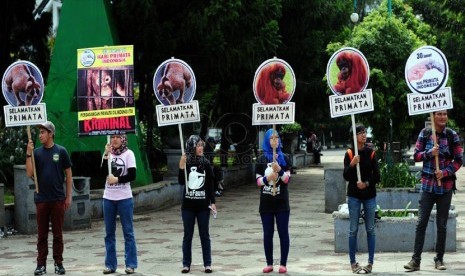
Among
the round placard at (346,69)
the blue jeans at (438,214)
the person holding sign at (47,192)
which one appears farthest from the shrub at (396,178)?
the person holding sign at (47,192)

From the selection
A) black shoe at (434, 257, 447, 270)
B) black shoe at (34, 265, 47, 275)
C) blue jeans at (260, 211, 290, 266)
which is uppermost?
blue jeans at (260, 211, 290, 266)

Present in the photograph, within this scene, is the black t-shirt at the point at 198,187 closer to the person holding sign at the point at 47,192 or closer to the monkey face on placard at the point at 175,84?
the monkey face on placard at the point at 175,84

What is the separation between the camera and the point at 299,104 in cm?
3209

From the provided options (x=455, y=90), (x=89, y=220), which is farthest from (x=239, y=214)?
(x=455, y=90)

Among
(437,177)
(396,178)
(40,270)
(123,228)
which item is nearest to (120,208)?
(123,228)

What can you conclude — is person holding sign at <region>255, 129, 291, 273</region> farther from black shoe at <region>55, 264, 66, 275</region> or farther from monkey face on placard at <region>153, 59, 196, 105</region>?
black shoe at <region>55, 264, 66, 275</region>

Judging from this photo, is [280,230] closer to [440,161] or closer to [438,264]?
[438,264]

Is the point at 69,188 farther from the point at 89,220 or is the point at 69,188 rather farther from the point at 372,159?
the point at 89,220

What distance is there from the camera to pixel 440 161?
1133 cm

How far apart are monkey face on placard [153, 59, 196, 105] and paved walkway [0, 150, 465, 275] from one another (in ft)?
7.39

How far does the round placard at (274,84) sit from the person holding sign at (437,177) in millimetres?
1972

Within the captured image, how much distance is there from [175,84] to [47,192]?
2.35m

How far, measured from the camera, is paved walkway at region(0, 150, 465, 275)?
12.0m

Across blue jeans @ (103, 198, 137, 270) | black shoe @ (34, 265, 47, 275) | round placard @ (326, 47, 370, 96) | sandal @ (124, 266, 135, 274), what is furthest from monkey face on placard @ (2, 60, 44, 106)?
round placard @ (326, 47, 370, 96)
